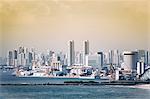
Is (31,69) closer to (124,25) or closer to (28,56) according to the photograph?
(28,56)

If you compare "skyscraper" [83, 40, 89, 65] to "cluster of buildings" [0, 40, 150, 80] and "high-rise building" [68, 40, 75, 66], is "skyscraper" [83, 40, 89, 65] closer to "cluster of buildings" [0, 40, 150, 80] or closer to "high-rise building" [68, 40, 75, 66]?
"cluster of buildings" [0, 40, 150, 80]

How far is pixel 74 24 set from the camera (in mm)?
5371

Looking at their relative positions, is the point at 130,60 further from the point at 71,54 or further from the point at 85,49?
the point at 71,54

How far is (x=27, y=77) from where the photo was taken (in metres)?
5.48

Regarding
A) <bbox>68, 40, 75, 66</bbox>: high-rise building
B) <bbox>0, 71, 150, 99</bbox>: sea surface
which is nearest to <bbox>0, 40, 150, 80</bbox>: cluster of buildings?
<bbox>68, 40, 75, 66</bbox>: high-rise building

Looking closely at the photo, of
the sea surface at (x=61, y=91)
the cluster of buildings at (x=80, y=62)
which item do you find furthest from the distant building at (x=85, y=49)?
the sea surface at (x=61, y=91)

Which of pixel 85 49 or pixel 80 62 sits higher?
pixel 85 49

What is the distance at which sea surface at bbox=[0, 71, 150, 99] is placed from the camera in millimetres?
5430

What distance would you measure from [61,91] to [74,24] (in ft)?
2.21

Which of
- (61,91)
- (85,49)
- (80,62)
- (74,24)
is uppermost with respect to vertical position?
(74,24)

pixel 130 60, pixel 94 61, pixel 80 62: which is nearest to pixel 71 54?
pixel 80 62

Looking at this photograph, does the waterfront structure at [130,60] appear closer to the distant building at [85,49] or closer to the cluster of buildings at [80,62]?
the cluster of buildings at [80,62]

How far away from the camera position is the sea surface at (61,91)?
5.43m

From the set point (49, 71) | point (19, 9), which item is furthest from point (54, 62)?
point (19, 9)
